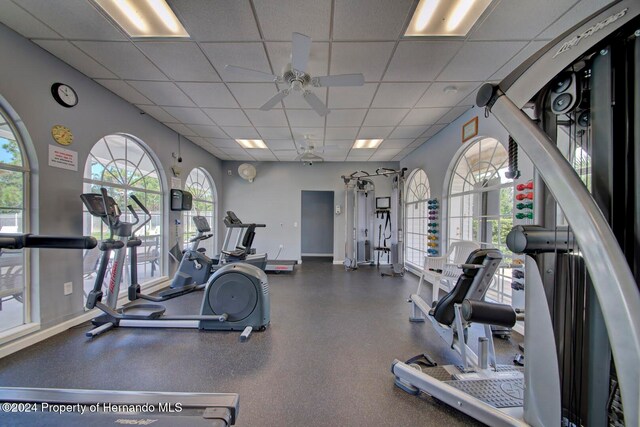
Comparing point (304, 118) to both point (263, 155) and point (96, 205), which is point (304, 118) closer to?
point (263, 155)

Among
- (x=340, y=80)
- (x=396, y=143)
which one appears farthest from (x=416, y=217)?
(x=340, y=80)

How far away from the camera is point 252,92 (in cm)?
304

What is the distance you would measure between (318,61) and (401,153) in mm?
4083

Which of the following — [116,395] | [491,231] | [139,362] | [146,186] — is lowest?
[139,362]

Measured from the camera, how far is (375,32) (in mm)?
2051

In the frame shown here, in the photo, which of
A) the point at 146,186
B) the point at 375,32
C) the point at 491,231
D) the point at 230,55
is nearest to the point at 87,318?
the point at 146,186

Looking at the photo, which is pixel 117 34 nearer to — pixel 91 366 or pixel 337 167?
pixel 91 366

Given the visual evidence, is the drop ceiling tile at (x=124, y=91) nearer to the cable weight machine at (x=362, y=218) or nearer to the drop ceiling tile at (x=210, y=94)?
the drop ceiling tile at (x=210, y=94)

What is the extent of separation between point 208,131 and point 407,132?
3773mm

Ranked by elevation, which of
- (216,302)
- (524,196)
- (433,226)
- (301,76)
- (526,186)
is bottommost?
(216,302)

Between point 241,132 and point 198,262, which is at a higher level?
point 241,132

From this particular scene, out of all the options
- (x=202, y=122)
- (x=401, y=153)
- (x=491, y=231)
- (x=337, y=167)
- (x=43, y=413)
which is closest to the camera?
(x=43, y=413)

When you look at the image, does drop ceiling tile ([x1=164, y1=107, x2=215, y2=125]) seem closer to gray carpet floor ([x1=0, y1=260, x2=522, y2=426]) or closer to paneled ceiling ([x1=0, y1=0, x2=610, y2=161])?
paneled ceiling ([x1=0, y1=0, x2=610, y2=161])

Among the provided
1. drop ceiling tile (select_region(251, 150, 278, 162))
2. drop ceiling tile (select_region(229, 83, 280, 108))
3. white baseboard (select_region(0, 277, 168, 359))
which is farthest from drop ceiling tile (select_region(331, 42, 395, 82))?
white baseboard (select_region(0, 277, 168, 359))
